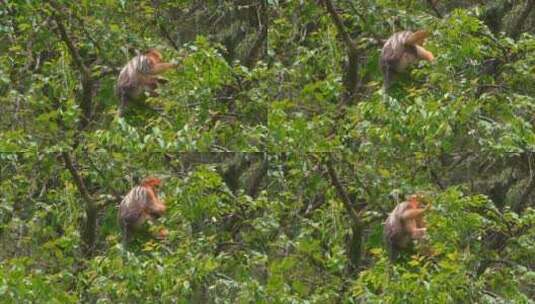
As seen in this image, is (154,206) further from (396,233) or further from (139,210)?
(396,233)

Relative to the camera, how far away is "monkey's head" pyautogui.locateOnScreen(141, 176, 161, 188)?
17.8 feet

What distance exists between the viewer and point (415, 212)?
5328mm

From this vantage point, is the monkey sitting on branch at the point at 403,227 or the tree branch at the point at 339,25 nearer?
the monkey sitting on branch at the point at 403,227

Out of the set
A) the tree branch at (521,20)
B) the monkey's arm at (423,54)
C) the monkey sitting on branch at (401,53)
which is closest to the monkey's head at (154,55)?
the monkey sitting on branch at (401,53)

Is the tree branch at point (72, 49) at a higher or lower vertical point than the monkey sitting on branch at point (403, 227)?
higher

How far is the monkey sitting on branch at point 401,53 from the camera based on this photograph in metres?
5.35

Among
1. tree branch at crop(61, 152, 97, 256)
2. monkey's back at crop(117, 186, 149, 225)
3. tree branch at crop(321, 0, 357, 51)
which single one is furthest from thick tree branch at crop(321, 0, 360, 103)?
tree branch at crop(61, 152, 97, 256)

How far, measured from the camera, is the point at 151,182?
5.43 m

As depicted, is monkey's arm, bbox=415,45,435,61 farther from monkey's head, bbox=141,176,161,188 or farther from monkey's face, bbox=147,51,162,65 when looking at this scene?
monkey's head, bbox=141,176,161,188

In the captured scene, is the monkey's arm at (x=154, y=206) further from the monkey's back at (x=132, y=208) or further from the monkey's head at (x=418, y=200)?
the monkey's head at (x=418, y=200)

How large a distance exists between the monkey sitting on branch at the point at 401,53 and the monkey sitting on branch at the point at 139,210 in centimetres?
86

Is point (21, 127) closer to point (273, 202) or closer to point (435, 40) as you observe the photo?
point (273, 202)

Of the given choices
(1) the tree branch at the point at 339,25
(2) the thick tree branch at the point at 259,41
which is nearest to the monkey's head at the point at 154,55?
(2) the thick tree branch at the point at 259,41

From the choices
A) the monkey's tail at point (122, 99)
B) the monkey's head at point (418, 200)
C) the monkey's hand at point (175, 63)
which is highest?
the monkey's hand at point (175, 63)
